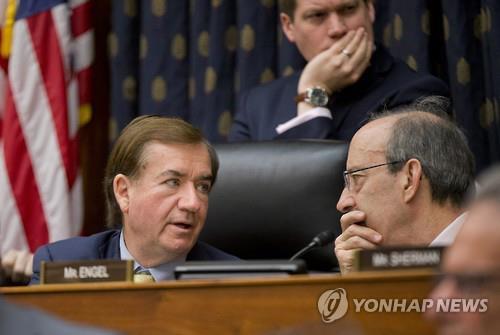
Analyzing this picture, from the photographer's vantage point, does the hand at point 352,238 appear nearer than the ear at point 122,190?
Yes

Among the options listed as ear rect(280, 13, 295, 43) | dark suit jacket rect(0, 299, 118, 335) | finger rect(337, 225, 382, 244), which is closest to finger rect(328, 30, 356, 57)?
ear rect(280, 13, 295, 43)

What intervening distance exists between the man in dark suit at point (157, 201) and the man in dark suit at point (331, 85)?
558mm

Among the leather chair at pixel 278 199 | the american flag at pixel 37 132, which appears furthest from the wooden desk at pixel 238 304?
the american flag at pixel 37 132

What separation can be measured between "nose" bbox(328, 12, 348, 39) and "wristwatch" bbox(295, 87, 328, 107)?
245 millimetres

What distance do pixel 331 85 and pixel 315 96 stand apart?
0.24 ft

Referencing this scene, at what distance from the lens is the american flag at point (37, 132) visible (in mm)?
4652

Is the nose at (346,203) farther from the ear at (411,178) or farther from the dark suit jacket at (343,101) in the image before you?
the dark suit jacket at (343,101)

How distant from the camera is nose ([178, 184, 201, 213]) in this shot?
3.33 meters

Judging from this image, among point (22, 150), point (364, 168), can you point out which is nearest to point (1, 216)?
point (22, 150)

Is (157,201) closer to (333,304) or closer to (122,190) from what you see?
(122,190)

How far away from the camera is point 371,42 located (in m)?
4.00

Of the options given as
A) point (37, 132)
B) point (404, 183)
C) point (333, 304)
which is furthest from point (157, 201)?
point (37, 132)

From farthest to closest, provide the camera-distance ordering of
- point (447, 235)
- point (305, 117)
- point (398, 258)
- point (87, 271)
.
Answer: point (305, 117)
point (447, 235)
point (87, 271)
point (398, 258)

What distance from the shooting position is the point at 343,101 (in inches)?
157
